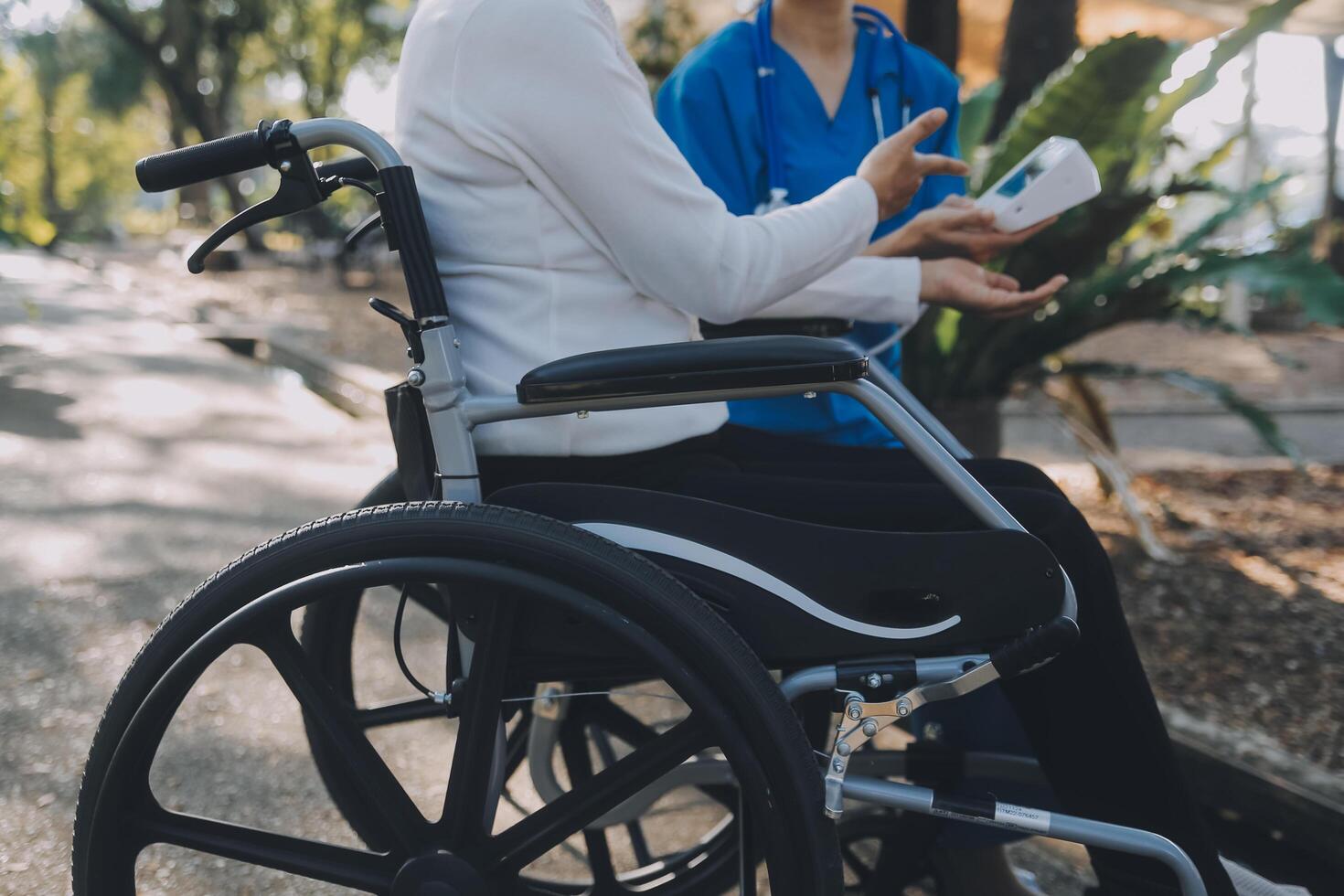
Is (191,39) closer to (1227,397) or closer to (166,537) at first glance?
(166,537)

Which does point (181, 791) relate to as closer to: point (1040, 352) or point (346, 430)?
point (1040, 352)

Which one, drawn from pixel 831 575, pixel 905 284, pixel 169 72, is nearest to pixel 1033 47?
pixel 905 284

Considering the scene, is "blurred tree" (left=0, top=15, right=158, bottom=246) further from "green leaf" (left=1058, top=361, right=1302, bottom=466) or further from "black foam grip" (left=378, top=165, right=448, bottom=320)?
"black foam grip" (left=378, top=165, right=448, bottom=320)

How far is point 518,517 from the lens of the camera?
1271 mm

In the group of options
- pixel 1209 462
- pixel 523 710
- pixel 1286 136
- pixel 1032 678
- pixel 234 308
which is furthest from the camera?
pixel 1286 136

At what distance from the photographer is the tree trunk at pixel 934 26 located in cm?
493

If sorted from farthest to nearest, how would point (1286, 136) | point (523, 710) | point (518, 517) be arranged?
point (1286, 136)
point (523, 710)
point (518, 517)

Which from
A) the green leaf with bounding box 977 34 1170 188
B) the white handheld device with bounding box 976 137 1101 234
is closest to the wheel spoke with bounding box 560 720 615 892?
the white handheld device with bounding box 976 137 1101 234

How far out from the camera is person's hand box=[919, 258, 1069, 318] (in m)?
1.90

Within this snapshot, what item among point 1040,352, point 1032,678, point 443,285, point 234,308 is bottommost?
point 234,308

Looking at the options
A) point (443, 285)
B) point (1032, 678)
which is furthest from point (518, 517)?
point (1032, 678)

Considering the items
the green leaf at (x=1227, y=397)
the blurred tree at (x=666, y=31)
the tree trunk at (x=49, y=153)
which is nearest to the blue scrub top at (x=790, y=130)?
the green leaf at (x=1227, y=397)

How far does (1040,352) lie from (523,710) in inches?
98.0

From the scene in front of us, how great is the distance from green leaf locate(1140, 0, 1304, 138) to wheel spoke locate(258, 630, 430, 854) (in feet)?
10.1
